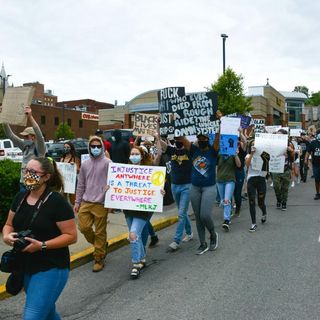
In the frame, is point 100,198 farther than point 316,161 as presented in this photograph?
No

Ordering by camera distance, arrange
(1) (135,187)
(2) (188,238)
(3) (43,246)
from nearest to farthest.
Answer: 1. (3) (43,246)
2. (1) (135,187)
3. (2) (188,238)

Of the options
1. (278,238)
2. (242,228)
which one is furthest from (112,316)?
(242,228)

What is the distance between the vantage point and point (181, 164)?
7578mm

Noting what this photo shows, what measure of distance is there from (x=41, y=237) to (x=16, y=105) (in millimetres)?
3785

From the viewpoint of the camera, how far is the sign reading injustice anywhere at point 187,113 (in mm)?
7309

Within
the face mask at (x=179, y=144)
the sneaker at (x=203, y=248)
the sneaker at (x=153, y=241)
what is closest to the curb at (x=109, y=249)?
the sneaker at (x=153, y=241)

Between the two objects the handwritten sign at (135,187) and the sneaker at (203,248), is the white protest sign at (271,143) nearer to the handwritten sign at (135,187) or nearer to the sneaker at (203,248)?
the sneaker at (203,248)

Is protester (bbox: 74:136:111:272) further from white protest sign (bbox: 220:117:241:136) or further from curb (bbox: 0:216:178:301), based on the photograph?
white protest sign (bbox: 220:117:241:136)

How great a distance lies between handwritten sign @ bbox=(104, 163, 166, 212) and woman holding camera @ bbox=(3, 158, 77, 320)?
284cm

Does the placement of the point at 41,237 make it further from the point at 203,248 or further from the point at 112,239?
the point at 112,239

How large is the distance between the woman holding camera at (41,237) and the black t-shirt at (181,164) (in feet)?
13.4

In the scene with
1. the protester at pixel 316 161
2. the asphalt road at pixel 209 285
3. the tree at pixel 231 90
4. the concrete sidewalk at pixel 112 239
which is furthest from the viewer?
the tree at pixel 231 90

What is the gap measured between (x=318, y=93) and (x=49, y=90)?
70.5 metres

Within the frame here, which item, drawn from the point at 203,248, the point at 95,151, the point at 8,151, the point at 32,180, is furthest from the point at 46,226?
the point at 8,151
